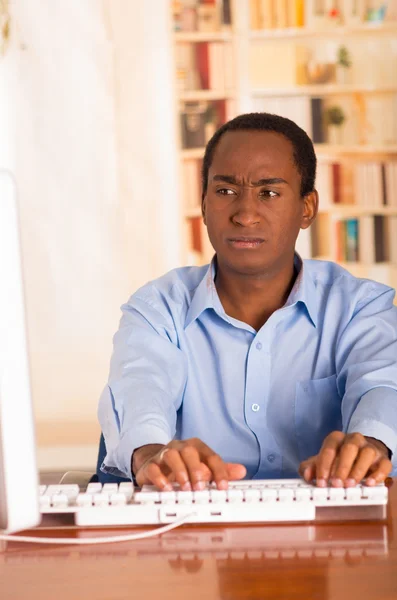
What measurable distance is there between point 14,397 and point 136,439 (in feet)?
2.34

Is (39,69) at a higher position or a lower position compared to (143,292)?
higher

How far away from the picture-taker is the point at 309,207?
203cm

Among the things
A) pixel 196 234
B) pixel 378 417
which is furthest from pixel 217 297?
pixel 196 234

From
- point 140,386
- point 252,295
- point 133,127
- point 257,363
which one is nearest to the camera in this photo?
point 140,386

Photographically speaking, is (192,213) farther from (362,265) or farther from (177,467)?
(177,467)

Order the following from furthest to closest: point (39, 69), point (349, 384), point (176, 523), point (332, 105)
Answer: point (332, 105), point (39, 69), point (349, 384), point (176, 523)

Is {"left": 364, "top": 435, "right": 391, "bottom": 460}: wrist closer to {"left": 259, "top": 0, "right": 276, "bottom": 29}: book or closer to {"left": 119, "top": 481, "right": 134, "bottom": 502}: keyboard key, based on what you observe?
{"left": 119, "top": 481, "right": 134, "bottom": 502}: keyboard key

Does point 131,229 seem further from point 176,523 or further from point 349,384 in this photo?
point 176,523

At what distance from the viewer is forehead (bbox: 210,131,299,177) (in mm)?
1853

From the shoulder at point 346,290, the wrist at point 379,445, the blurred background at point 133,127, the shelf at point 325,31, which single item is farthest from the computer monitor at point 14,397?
the shelf at point 325,31

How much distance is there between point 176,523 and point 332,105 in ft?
12.5

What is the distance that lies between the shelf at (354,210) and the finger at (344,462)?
3.55 m

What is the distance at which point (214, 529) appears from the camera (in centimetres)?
117

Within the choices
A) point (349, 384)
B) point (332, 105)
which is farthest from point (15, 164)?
point (349, 384)
